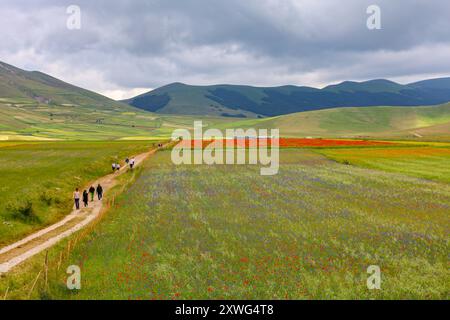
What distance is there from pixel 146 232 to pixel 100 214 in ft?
31.7

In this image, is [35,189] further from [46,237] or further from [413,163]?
[413,163]

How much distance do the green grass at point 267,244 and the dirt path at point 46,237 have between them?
2.27 meters

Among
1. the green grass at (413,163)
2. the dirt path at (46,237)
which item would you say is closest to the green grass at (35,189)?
the dirt path at (46,237)

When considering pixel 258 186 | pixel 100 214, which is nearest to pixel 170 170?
pixel 258 186

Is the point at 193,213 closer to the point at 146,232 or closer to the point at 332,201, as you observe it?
the point at 146,232

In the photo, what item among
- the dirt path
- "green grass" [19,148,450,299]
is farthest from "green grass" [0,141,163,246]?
"green grass" [19,148,450,299]

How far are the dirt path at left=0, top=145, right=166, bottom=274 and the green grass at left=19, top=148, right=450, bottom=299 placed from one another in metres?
2.27

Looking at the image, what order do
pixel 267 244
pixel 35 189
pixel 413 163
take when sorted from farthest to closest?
pixel 413 163 < pixel 35 189 < pixel 267 244

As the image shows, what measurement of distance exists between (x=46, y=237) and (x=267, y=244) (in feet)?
52.4

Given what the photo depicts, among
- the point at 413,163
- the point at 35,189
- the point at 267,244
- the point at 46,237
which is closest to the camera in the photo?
the point at 267,244

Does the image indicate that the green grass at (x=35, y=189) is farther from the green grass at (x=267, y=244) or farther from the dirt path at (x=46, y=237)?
the green grass at (x=267, y=244)

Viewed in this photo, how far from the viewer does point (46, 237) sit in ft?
A: 99.5

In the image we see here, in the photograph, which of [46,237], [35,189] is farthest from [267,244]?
[35,189]

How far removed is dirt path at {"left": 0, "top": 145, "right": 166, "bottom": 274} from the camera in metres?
24.7
